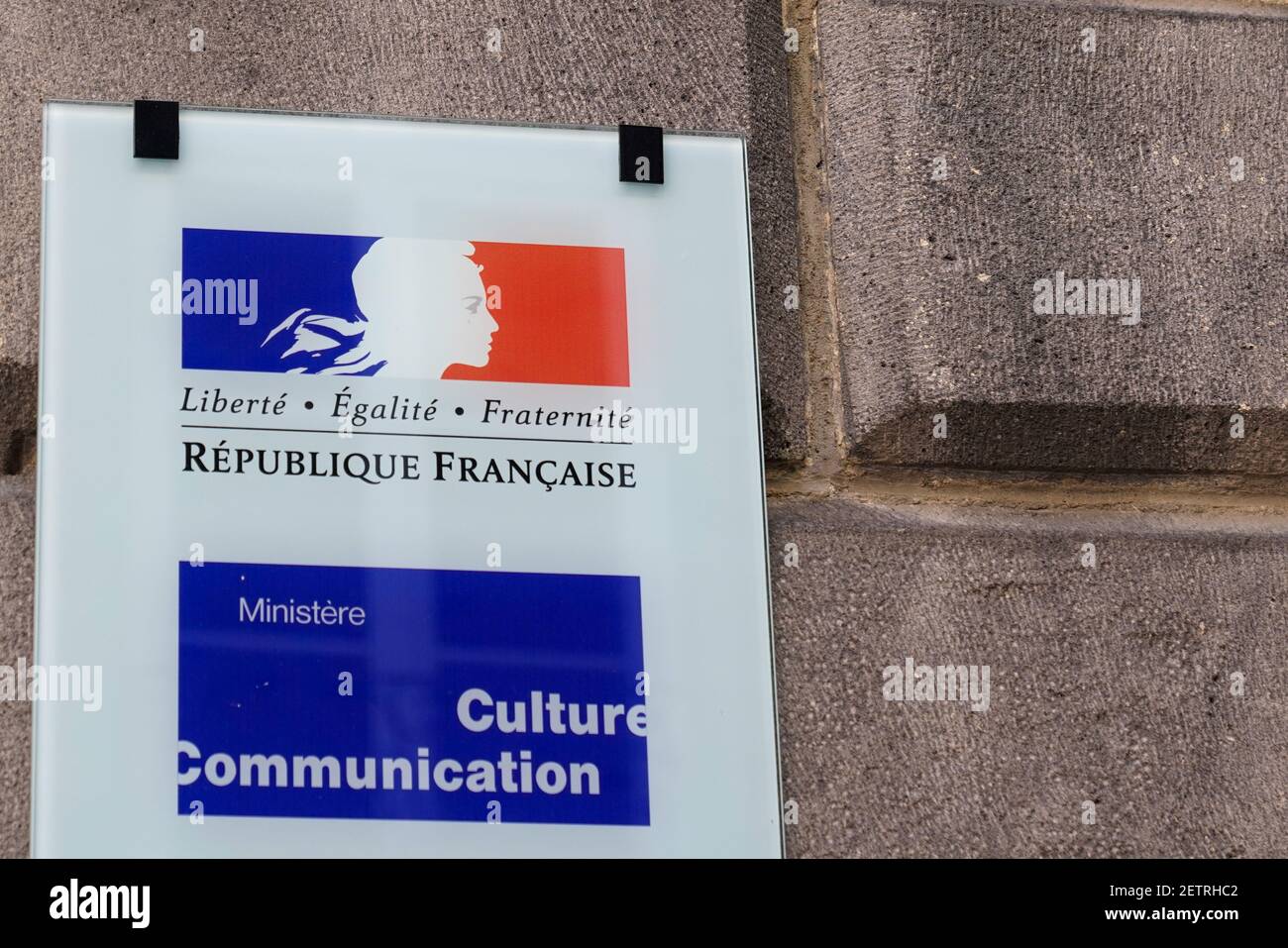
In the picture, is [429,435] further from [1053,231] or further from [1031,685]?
[1053,231]

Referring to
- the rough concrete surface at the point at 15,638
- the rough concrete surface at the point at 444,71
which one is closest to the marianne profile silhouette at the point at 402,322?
the rough concrete surface at the point at 444,71

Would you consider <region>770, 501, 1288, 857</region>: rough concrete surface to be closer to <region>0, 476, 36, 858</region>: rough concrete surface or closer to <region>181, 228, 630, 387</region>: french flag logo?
<region>181, 228, 630, 387</region>: french flag logo

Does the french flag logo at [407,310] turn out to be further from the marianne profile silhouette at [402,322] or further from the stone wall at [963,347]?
the stone wall at [963,347]

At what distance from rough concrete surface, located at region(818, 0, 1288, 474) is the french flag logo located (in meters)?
0.42

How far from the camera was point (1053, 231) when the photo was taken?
2826 millimetres

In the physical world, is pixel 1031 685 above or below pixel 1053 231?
below

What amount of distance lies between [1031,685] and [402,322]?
0.97 m

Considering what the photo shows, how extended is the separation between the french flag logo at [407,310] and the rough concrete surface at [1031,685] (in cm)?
39

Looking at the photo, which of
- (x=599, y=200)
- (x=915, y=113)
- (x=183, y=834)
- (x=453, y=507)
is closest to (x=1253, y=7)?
(x=915, y=113)

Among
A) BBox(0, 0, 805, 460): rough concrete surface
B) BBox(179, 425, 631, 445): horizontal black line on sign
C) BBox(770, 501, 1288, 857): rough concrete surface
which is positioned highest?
BBox(0, 0, 805, 460): rough concrete surface

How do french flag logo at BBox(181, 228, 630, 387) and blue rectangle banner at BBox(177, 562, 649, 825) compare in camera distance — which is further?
french flag logo at BBox(181, 228, 630, 387)

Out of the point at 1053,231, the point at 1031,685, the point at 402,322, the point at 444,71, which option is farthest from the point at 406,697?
the point at 1053,231

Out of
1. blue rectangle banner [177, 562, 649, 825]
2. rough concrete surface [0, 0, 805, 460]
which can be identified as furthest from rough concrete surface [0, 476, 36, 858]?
rough concrete surface [0, 0, 805, 460]

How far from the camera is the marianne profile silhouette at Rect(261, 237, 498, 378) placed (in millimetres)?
2525
